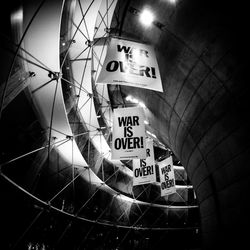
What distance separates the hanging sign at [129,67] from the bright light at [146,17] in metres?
1.97

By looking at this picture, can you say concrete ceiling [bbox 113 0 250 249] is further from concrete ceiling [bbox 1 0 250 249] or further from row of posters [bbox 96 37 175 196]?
row of posters [bbox 96 37 175 196]

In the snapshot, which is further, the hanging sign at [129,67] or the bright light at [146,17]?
the bright light at [146,17]

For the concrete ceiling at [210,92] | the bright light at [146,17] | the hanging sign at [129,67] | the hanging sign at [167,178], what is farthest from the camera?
the hanging sign at [167,178]

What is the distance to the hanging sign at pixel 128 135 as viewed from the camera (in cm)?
863

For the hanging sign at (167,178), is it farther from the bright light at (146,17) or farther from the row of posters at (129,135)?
the bright light at (146,17)

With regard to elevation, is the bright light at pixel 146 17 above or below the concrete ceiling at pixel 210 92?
above

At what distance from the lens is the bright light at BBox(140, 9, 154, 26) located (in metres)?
8.75

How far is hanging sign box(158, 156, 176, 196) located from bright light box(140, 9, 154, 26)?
9.84 meters

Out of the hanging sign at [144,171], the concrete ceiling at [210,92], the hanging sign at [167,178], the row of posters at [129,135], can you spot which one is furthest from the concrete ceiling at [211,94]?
the hanging sign at [167,178]

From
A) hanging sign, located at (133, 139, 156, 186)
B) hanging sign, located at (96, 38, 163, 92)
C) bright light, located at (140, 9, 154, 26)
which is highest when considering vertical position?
bright light, located at (140, 9, 154, 26)

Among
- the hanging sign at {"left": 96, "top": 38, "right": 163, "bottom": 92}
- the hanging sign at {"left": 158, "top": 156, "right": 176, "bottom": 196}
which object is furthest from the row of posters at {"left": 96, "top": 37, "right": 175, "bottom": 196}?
the hanging sign at {"left": 158, "top": 156, "right": 176, "bottom": 196}

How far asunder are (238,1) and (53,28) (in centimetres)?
627

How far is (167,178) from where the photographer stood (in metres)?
14.9

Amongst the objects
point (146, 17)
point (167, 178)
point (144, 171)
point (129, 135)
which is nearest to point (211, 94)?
point (129, 135)
